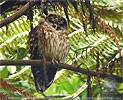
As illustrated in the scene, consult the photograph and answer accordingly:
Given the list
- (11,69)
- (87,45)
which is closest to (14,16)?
(11,69)

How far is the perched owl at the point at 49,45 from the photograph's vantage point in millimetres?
2359

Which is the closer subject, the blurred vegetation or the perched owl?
the blurred vegetation

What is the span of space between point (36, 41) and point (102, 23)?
935 mm

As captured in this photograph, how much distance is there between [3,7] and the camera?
1407 mm

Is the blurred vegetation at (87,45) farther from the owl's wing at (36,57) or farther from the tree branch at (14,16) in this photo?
the tree branch at (14,16)

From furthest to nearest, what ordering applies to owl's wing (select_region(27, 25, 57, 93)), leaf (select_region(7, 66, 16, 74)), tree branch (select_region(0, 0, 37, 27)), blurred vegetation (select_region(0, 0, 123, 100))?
leaf (select_region(7, 66, 16, 74)) → owl's wing (select_region(27, 25, 57, 93)) → blurred vegetation (select_region(0, 0, 123, 100)) → tree branch (select_region(0, 0, 37, 27))

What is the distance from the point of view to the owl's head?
2.70m

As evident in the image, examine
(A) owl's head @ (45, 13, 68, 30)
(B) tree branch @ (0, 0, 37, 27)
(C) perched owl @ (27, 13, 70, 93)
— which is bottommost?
(C) perched owl @ (27, 13, 70, 93)

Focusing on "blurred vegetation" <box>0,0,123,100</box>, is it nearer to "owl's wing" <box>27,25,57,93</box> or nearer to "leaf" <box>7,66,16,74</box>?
"leaf" <box>7,66,16,74</box>

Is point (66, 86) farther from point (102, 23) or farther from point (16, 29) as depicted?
point (102, 23)

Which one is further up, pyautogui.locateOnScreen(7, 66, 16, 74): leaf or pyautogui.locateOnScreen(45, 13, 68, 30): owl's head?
pyautogui.locateOnScreen(45, 13, 68, 30): owl's head

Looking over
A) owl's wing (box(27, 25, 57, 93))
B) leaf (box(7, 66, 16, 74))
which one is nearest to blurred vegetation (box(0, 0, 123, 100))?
leaf (box(7, 66, 16, 74))

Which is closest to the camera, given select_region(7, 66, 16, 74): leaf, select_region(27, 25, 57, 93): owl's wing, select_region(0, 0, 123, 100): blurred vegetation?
select_region(0, 0, 123, 100): blurred vegetation

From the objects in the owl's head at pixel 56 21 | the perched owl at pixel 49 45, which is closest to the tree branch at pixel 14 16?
the perched owl at pixel 49 45
